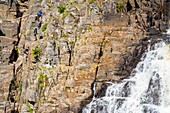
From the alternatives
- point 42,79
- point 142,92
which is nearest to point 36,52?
point 42,79

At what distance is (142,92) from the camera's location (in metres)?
24.6

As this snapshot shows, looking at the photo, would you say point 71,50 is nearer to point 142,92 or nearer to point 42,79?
point 42,79

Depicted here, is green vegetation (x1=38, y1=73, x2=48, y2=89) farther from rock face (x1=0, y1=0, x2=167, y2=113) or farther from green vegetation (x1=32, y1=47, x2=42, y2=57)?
green vegetation (x1=32, y1=47, x2=42, y2=57)

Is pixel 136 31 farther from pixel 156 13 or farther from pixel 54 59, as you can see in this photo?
pixel 54 59

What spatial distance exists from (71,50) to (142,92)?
25.1ft

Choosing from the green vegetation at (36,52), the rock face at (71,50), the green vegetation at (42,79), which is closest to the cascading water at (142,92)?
the rock face at (71,50)

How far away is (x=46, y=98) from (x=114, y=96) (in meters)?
6.02

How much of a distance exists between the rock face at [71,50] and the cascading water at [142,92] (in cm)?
100

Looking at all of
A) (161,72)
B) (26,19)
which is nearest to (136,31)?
(161,72)

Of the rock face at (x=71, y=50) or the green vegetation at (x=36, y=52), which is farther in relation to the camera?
the green vegetation at (x=36, y=52)

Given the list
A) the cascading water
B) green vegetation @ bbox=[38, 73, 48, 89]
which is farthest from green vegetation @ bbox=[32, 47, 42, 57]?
the cascading water

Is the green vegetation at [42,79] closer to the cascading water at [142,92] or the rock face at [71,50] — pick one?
the rock face at [71,50]

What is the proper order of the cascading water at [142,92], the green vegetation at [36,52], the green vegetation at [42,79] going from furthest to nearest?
1. the green vegetation at [36,52]
2. the green vegetation at [42,79]
3. the cascading water at [142,92]

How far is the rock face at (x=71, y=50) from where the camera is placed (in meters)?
27.1
